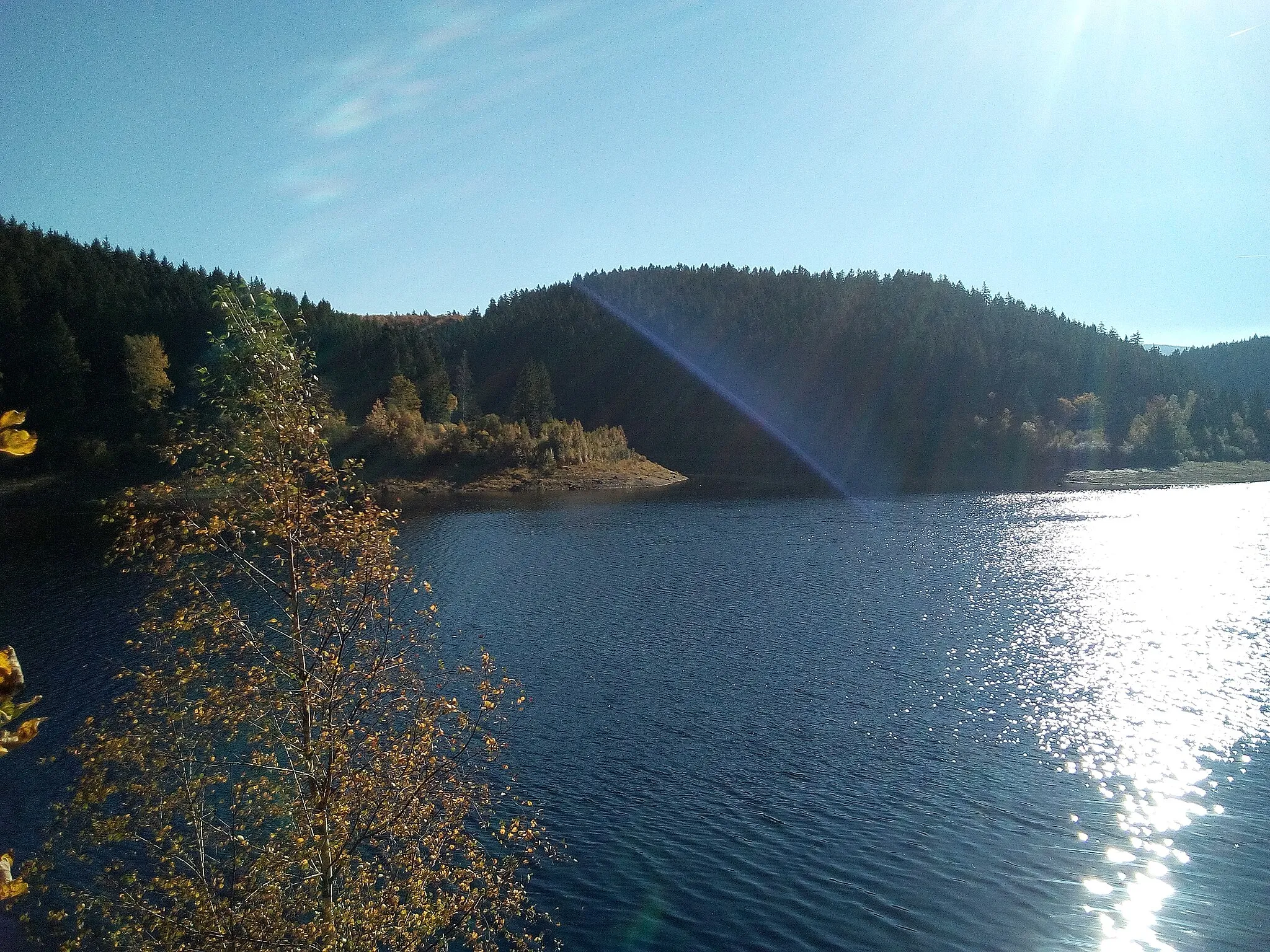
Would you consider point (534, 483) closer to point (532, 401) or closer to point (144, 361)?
point (532, 401)

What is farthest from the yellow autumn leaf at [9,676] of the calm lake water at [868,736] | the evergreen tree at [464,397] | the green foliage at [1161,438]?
the green foliage at [1161,438]

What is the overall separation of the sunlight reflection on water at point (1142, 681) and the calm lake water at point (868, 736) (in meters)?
0.12

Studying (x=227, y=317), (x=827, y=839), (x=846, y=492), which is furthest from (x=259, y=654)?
(x=846, y=492)

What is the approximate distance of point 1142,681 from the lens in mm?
33375

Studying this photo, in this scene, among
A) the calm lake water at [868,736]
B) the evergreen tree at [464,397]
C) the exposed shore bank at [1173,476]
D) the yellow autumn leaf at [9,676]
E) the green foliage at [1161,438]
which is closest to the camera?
the yellow autumn leaf at [9,676]

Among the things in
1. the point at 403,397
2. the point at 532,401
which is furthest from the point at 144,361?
the point at 532,401

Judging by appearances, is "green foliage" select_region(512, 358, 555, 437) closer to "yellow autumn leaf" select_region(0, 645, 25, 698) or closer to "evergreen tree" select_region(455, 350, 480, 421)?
"evergreen tree" select_region(455, 350, 480, 421)

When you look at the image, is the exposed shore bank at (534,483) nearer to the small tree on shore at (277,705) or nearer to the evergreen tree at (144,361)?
the evergreen tree at (144,361)

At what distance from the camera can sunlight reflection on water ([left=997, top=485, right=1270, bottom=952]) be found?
2117 cm

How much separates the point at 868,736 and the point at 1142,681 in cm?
1319

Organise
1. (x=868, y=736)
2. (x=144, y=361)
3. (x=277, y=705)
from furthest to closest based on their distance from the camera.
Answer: (x=144, y=361) < (x=868, y=736) < (x=277, y=705)

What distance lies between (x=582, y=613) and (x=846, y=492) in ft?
235

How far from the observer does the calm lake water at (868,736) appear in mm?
19031

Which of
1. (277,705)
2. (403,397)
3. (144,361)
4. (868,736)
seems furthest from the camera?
(403,397)
